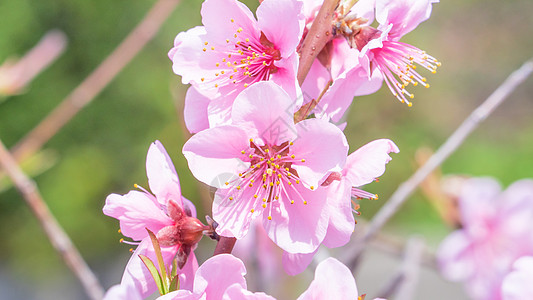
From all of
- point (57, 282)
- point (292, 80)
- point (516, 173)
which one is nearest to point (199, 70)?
point (292, 80)

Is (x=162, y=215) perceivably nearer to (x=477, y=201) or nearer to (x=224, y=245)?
(x=224, y=245)

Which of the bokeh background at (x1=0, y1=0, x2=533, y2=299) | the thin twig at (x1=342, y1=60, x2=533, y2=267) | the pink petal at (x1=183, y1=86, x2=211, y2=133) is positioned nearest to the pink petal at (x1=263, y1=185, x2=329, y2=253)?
the pink petal at (x1=183, y1=86, x2=211, y2=133)

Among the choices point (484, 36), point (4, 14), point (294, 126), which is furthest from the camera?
point (484, 36)

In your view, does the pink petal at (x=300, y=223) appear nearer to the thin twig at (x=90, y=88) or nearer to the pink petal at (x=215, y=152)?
the pink petal at (x=215, y=152)

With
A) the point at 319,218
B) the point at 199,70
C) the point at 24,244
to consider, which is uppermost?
the point at 199,70

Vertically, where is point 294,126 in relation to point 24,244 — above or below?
above

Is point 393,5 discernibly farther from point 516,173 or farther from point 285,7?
point 516,173

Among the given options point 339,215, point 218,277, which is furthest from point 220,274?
point 339,215
